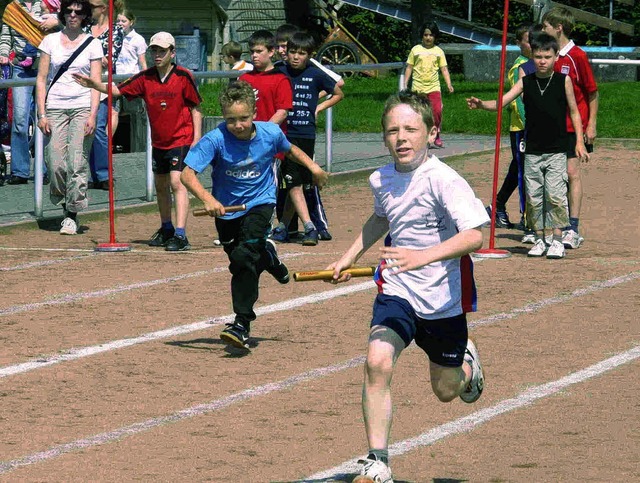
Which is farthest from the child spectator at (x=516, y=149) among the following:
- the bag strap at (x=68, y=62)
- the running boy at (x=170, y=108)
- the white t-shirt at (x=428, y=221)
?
the white t-shirt at (x=428, y=221)

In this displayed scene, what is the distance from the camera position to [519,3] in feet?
128

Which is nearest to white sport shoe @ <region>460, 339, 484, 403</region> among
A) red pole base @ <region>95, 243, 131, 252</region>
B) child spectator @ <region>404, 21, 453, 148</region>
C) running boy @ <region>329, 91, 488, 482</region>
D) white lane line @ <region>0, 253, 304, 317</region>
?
running boy @ <region>329, 91, 488, 482</region>

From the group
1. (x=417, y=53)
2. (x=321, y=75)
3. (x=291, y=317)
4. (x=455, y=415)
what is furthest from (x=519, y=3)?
(x=455, y=415)

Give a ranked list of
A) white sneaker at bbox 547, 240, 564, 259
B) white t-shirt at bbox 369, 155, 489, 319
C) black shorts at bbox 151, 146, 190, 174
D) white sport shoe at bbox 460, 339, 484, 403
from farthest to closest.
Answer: black shorts at bbox 151, 146, 190, 174 → white sneaker at bbox 547, 240, 564, 259 → white sport shoe at bbox 460, 339, 484, 403 → white t-shirt at bbox 369, 155, 489, 319

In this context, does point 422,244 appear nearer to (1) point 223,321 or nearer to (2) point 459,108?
(1) point 223,321

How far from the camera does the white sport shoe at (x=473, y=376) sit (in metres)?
6.72

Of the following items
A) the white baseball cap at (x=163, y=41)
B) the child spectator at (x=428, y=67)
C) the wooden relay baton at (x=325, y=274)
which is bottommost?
the wooden relay baton at (x=325, y=274)

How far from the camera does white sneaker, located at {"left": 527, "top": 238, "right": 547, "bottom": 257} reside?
489 inches

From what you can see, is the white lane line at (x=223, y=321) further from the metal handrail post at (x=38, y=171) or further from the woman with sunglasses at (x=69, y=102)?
the metal handrail post at (x=38, y=171)

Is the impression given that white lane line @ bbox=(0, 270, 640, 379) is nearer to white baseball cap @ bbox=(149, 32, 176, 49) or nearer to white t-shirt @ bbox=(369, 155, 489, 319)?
white t-shirt @ bbox=(369, 155, 489, 319)

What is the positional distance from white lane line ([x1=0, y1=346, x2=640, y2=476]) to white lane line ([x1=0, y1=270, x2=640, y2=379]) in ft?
4.28

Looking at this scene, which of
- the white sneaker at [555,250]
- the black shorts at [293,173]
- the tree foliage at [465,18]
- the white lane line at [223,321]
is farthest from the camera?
the tree foliage at [465,18]

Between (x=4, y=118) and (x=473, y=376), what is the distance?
11.2 metres

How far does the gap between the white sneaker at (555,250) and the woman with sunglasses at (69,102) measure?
4.28 m
